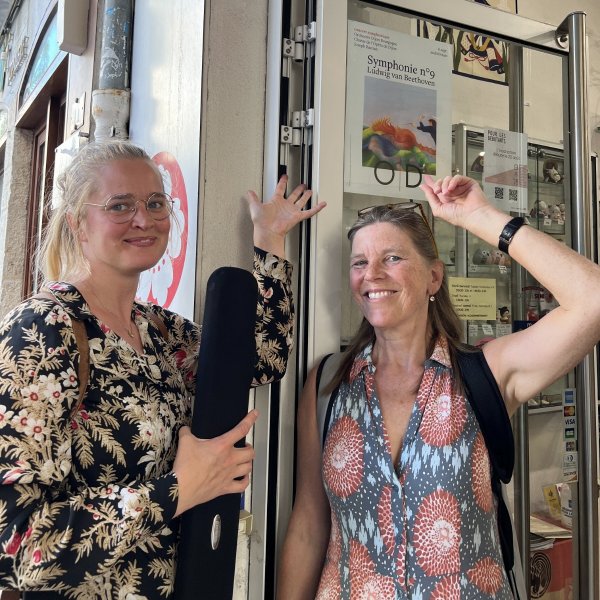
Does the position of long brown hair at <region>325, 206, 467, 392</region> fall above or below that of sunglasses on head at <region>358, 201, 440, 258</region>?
below

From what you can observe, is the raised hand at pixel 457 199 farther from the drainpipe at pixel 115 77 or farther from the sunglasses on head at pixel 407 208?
the drainpipe at pixel 115 77

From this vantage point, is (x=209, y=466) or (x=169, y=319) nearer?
(x=209, y=466)

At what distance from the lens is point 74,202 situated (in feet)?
4.41

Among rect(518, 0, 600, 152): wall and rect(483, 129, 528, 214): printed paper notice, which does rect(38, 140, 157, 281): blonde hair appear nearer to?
rect(483, 129, 528, 214): printed paper notice

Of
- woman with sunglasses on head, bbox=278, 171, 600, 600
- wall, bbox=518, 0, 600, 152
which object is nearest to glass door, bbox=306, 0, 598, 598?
woman with sunglasses on head, bbox=278, 171, 600, 600

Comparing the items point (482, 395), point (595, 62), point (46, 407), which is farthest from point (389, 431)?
point (595, 62)

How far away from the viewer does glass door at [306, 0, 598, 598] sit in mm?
1717

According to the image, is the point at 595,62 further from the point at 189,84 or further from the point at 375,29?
the point at 189,84

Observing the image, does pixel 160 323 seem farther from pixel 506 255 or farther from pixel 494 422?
pixel 506 255

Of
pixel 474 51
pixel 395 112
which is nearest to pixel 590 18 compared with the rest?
pixel 474 51

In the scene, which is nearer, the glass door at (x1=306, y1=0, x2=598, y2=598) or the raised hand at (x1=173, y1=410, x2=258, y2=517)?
Result: the raised hand at (x1=173, y1=410, x2=258, y2=517)

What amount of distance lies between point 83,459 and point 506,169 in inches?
60.9

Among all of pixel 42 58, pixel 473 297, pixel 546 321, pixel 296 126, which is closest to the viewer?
pixel 546 321

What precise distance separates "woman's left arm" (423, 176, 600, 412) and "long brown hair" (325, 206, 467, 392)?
118mm
